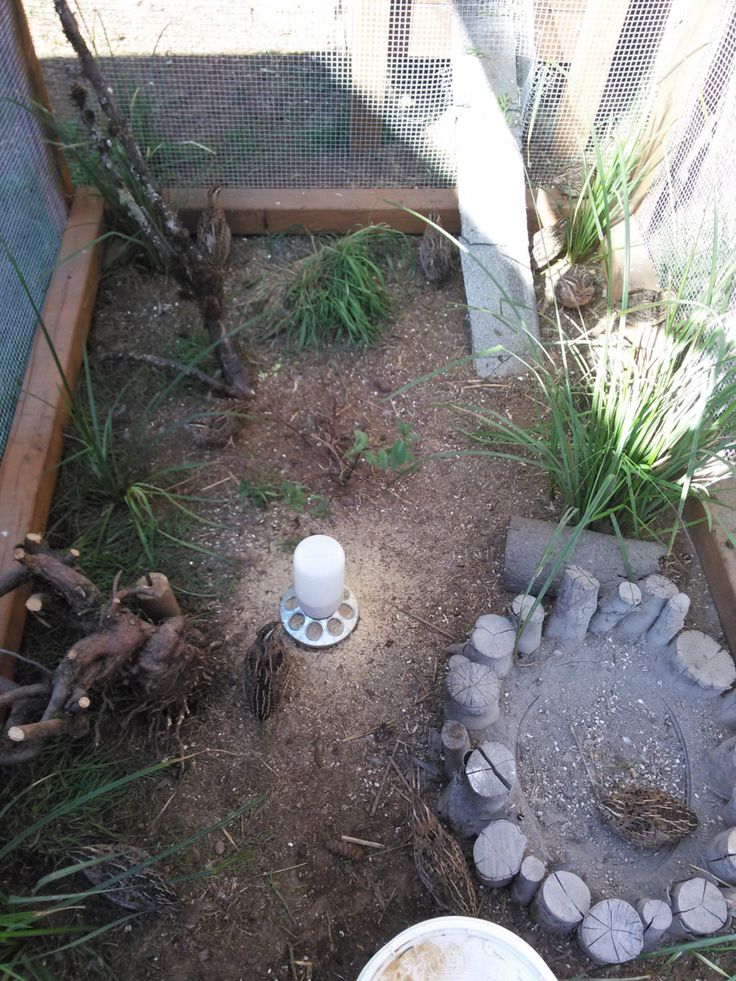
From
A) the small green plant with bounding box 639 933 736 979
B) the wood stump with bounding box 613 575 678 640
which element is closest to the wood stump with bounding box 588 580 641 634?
the wood stump with bounding box 613 575 678 640

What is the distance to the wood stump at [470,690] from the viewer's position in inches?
69.7

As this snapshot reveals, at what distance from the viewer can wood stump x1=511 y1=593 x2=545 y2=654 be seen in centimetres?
189

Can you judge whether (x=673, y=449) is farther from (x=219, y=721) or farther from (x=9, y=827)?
(x=9, y=827)

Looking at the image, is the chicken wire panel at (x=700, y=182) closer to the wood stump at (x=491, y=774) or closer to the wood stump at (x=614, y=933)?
the wood stump at (x=491, y=774)

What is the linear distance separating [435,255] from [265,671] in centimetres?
177

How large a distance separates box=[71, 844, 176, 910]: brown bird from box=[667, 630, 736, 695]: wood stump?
1392mm

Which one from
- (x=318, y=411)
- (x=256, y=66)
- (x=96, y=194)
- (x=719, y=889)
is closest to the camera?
(x=719, y=889)

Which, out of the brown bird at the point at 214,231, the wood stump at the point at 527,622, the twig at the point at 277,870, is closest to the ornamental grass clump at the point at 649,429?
the wood stump at the point at 527,622

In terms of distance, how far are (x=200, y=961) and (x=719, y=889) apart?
117 cm

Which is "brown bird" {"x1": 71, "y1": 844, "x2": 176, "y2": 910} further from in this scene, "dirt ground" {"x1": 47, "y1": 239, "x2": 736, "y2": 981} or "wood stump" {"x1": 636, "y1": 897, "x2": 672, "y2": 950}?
"wood stump" {"x1": 636, "y1": 897, "x2": 672, "y2": 950}

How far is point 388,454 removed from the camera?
2.46 meters

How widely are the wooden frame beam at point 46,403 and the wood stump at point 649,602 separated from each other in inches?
66.4

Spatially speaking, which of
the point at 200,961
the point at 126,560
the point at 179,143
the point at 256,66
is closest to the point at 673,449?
the point at 126,560

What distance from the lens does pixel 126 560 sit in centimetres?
220
